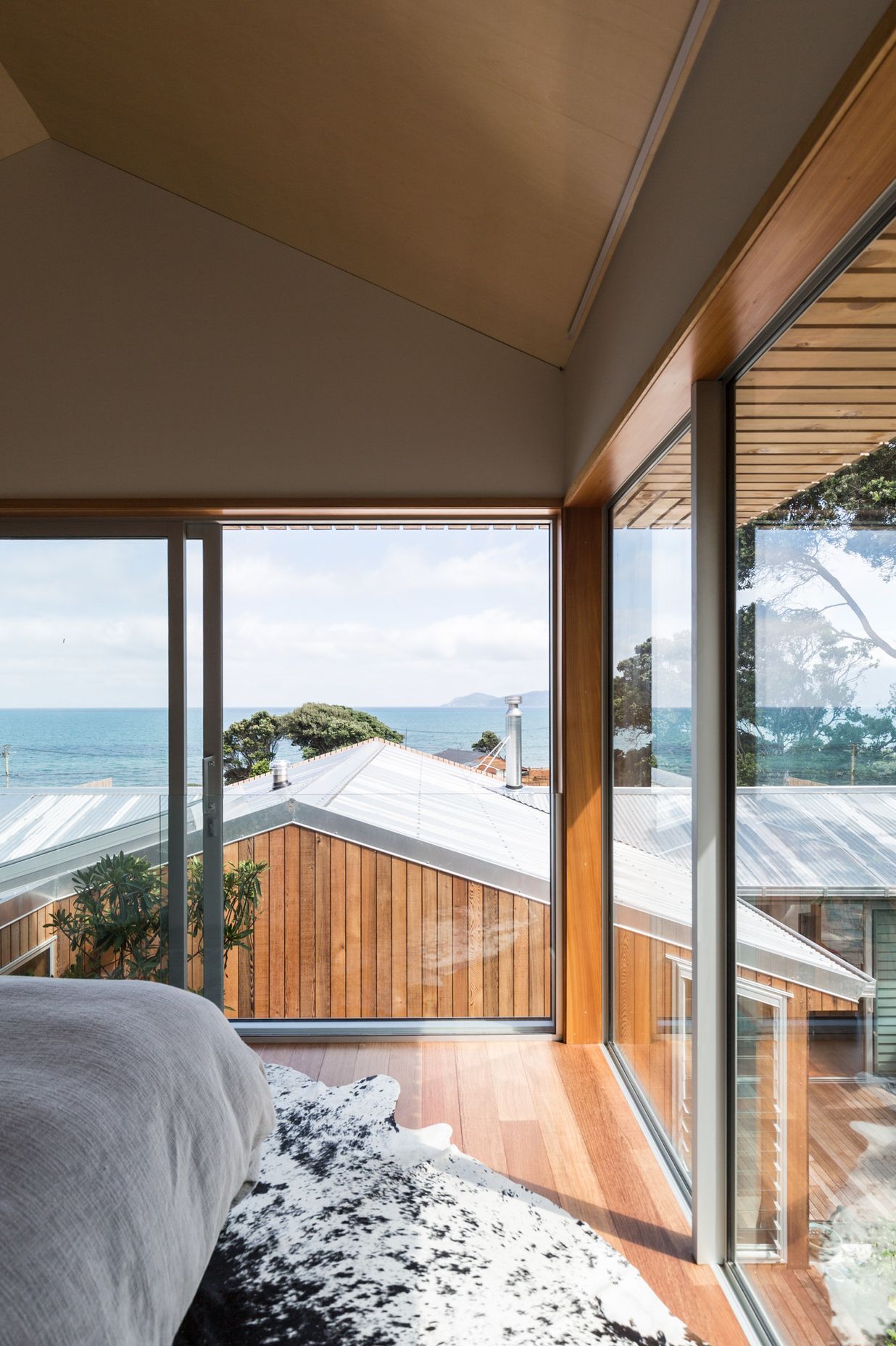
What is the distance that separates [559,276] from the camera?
8.42 feet

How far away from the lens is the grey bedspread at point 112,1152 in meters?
1.15

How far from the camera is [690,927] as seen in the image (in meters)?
2.20

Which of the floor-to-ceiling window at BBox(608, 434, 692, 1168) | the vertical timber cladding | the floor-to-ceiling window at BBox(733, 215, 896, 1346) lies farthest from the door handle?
the floor-to-ceiling window at BBox(733, 215, 896, 1346)

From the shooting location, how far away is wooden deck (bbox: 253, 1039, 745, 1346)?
200 cm

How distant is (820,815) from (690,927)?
87 cm

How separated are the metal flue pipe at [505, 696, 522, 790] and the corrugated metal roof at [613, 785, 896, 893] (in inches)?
51.8

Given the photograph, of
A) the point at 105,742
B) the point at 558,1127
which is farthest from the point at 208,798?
the point at 558,1127

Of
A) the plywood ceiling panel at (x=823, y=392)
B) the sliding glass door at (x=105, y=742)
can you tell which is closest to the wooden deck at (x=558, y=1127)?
the sliding glass door at (x=105, y=742)

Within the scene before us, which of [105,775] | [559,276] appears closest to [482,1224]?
[105,775]

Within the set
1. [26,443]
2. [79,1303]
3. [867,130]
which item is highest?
[26,443]

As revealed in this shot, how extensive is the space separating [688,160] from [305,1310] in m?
2.51

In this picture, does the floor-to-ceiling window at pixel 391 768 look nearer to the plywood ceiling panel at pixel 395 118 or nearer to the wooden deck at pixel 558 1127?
the wooden deck at pixel 558 1127

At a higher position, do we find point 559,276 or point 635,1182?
point 559,276

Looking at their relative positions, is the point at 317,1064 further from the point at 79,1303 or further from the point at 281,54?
the point at 281,54
